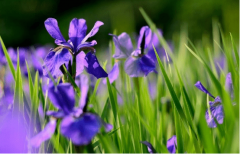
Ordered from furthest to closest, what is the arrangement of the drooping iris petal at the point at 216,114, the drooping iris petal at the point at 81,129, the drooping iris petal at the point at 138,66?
the drooping iris petal at the point at 138,66
the drooping iris petal at the point at 216,114
the drooping iris petal at the point at 81,129

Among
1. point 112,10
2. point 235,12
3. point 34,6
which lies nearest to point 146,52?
point 235,12

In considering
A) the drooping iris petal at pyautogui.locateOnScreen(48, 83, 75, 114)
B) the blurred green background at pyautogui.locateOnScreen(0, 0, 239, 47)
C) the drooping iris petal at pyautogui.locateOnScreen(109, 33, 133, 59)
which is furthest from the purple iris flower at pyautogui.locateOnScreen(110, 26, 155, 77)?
the blurred green background at pyautogui.locateOnScreen(0, 0, 239, 47)

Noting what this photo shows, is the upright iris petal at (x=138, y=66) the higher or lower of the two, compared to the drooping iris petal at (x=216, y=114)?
higher

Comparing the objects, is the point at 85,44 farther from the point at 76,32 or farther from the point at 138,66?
the point at 138,66

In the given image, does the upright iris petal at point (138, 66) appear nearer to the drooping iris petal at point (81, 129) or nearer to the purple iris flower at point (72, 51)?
the purple iris flower at point (72, 51)

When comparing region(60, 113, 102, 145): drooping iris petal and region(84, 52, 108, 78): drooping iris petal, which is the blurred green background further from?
region(60, 113, 102, 145): drooping iris petal

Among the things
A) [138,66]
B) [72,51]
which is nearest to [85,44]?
[72,51]

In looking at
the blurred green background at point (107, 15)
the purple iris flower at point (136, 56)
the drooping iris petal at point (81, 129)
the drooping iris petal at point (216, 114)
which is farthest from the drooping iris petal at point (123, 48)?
the blurred green background at point (107, 15)

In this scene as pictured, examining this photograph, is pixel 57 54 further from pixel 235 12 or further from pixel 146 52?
pixel 235 12
